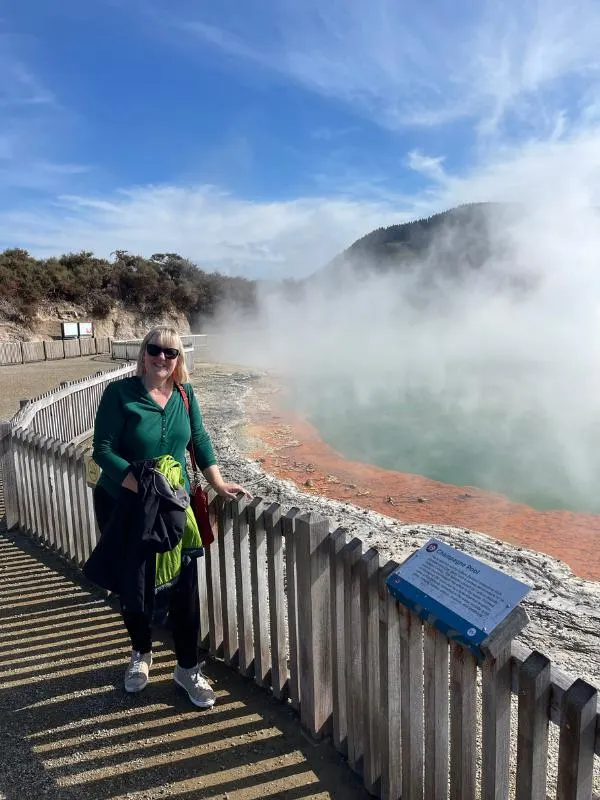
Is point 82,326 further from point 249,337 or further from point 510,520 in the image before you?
point 510,520

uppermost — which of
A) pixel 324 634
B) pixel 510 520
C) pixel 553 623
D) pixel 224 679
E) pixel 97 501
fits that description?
pixel 97 501

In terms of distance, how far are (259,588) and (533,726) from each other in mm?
1605

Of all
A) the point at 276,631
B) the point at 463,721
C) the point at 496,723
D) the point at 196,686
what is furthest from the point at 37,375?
the point at 496,723

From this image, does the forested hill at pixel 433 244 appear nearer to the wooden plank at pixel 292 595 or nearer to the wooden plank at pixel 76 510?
the wooden plank at pixel 76 510

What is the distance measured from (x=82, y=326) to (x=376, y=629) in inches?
1163

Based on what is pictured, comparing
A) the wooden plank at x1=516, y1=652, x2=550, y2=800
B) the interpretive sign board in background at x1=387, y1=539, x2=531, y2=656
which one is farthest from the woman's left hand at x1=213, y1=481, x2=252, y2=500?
the wooden plank at x1=516, y1=652, x2=550, y2=800

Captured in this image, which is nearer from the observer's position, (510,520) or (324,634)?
(324,634)

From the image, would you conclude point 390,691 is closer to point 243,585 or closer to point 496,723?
point 496,723

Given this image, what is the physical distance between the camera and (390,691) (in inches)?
91.0

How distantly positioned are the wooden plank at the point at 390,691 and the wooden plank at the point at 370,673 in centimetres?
5

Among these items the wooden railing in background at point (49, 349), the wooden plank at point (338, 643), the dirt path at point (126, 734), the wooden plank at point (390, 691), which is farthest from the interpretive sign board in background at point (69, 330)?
the wooden plank at point (390, 691)

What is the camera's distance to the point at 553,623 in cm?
429

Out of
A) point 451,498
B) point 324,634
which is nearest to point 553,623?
point 324,634

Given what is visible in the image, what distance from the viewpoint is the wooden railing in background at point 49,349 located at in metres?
24.1
